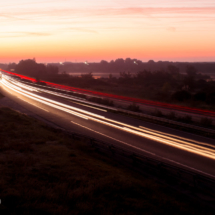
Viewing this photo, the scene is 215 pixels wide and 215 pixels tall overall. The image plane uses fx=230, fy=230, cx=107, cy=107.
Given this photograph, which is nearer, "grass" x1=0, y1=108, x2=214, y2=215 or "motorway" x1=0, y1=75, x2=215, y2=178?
"grass" x1=0, y1=108, x2=214, y2=215

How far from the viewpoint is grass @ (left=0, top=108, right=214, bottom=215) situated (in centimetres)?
655

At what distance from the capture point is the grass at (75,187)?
655 centimetres

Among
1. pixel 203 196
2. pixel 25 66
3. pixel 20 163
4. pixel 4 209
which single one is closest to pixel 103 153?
pixel 20 163

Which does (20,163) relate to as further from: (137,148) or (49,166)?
(137,148)

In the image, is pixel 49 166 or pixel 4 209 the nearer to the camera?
pixel 4 209

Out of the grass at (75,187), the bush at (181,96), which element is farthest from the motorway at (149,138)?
the bush at (181,96)

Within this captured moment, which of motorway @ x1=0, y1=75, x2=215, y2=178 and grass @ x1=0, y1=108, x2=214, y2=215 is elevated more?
grass @ x1=0, y1=108, x2=214, y2=215

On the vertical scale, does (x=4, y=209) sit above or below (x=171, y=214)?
above

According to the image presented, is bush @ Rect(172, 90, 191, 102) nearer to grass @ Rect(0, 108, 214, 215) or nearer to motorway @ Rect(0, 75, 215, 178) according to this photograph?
motorway @ Rect(0, 75, 215, 178)

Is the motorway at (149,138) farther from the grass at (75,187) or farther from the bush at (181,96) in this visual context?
the bush at (181,96)

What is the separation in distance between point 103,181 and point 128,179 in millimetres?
1079

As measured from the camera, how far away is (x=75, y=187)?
7895 millimetres

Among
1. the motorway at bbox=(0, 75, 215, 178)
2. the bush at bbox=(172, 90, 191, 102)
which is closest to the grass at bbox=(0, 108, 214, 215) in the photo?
the motorway at bbox=(0, 75, 215, 178)

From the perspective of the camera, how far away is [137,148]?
14.0 metres
